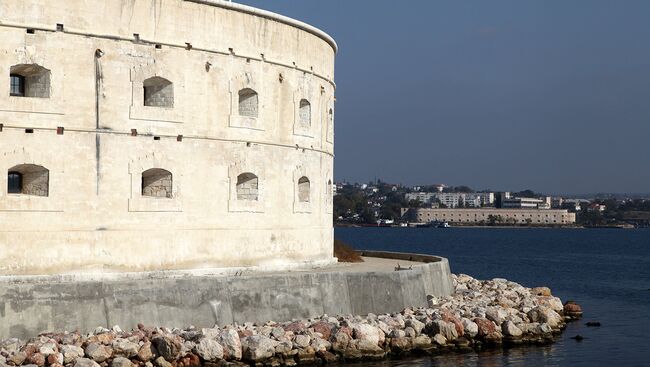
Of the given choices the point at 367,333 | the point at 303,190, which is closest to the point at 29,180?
the point at 367,333

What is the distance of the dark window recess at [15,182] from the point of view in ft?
65.9

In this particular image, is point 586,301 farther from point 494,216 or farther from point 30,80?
point 494,216

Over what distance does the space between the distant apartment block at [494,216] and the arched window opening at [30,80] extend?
16966 centimetres

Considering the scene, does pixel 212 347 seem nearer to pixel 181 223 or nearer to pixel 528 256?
pixel 181 223

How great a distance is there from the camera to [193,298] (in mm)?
19656

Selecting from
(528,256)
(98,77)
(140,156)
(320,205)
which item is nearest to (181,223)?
(140,156)

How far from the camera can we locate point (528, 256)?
74.9m

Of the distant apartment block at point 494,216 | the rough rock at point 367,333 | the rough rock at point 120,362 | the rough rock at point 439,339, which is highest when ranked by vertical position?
the distant apartment block at point 494,216

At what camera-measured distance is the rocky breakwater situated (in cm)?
1725

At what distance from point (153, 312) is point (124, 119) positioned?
166 inches

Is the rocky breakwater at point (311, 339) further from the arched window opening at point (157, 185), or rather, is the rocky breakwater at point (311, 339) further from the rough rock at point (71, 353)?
the arched window opening at point (157, 185)

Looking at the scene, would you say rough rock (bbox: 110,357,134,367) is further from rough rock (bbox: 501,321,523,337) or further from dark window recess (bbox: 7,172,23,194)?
rough rock (bbox: 501,321,523,337)

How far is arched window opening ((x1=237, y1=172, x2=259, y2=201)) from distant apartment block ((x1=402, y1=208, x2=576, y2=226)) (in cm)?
16568

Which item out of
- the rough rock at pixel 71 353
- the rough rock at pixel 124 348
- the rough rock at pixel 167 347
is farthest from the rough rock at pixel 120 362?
the rough rock at pixel 167 347
